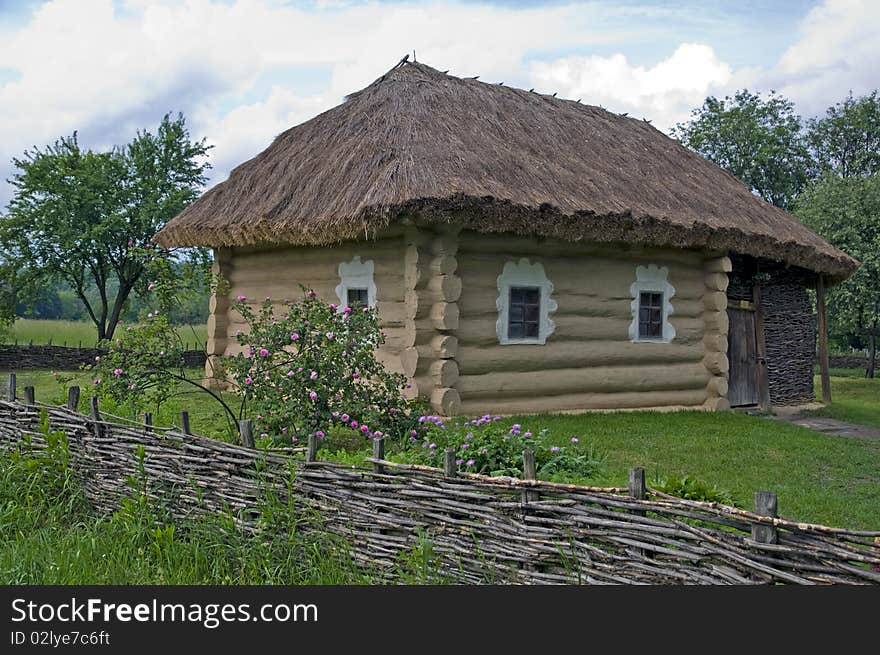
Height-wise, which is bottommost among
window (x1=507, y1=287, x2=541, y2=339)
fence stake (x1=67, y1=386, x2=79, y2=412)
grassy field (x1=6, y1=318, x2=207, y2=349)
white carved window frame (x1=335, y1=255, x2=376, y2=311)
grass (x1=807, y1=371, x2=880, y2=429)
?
grass (x1=807, y1=371, x2=880, y2=429)

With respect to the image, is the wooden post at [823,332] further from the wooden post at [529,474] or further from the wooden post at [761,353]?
the wooden post at [529,474]

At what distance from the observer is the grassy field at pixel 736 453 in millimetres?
7250

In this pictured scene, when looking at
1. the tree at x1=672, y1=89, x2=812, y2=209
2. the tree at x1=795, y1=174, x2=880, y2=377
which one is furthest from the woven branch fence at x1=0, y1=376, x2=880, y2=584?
the tree at x1=672, y1=89, x2=812, y2=209

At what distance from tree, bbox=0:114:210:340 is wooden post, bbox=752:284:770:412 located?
16625 mm

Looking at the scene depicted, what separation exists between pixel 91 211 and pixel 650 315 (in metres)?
17.6

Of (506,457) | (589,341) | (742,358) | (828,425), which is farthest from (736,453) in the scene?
(742,358)

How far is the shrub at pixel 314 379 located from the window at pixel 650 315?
531 centimetres

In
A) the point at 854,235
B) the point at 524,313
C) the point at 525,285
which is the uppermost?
the point at 854,235

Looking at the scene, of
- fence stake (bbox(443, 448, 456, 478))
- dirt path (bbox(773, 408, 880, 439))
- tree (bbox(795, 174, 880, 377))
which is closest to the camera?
fence stake (bbox(443, 448, 456, 478))

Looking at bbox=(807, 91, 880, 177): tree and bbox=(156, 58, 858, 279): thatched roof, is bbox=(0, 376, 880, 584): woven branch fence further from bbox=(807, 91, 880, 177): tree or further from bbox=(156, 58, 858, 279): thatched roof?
bbox=(807, 91, 880, 177): tree

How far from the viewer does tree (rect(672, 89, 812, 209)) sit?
34.1m

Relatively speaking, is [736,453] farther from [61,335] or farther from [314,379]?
[61,335]

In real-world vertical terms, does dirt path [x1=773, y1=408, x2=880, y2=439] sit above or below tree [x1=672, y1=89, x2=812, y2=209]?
below

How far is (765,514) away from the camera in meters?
3.57
